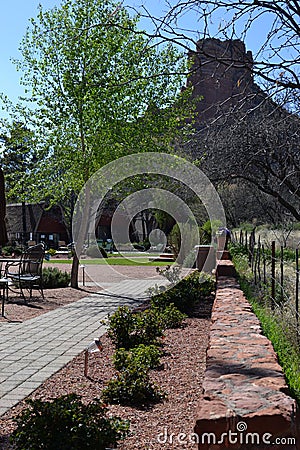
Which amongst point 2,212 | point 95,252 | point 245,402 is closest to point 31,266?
point 2,212

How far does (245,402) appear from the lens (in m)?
2.48

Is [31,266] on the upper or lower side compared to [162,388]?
upper

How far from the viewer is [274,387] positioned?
108 inches

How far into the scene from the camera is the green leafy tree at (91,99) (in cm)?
1280

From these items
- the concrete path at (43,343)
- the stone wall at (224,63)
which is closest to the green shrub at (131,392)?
the concrete path at (43,343)

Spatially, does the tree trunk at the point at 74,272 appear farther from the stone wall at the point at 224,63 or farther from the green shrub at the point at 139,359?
the green shrub at the point at 139,359

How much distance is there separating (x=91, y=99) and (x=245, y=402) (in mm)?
10924

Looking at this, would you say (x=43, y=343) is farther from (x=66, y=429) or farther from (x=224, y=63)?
(x=224, y=63)

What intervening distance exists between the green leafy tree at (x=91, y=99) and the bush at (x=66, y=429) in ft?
31.9

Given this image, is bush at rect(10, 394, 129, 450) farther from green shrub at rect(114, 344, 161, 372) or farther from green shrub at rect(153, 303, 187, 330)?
green shrub at rect(153, 303, 187, 330)

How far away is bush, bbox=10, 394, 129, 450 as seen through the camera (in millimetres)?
3260

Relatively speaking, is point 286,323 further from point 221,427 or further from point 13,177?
point 13,177

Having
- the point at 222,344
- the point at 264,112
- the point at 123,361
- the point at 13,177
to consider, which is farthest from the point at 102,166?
the point at 222,344

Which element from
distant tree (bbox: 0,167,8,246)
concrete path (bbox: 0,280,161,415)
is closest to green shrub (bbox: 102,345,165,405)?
concrete path (bbox: 0,280,161,415)
